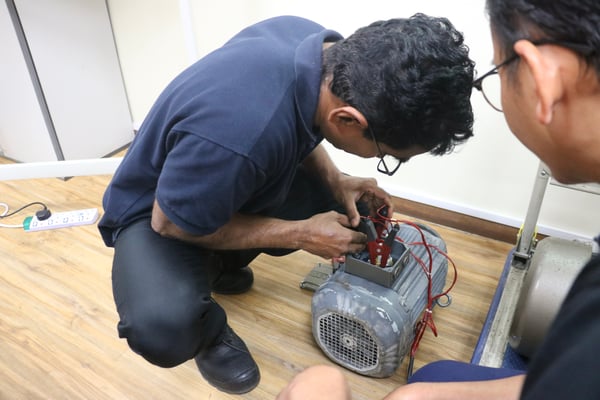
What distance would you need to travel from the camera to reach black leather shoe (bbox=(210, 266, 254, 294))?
1.38 metres

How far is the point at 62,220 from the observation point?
68.5 inches

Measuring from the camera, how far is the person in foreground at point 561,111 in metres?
0.33

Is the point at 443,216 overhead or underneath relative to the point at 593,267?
underneath

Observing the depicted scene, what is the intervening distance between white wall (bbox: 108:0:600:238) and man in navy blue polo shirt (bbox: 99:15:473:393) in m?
0.60

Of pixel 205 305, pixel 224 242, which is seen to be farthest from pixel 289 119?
pixel 205 305

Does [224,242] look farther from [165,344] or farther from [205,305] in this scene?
[165,344]

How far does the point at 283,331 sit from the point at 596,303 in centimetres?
103

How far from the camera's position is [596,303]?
34cm

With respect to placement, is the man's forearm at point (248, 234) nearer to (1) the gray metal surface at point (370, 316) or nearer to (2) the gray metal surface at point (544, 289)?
(1) the gray metal surface at point (370, 316)

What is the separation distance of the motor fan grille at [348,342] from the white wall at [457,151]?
68 centimetres

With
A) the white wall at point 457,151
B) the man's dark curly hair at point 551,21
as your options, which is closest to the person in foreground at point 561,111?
the man's dark curly hair at point 551,21

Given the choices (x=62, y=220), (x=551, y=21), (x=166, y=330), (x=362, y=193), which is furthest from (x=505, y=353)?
(x=62, y=220)

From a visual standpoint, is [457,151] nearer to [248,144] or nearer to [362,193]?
[362,193]

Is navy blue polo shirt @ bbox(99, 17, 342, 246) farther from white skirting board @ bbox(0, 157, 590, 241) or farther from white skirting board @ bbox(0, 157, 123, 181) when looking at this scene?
white skirting board @ bbox(0, 157, 123, 181)
